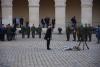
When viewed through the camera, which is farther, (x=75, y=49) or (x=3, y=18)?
(x=3, y=18)

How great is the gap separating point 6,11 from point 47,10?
8.13 metres

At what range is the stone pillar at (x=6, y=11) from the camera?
171 ft

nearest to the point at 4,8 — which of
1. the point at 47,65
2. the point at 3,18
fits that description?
the point at 3,18

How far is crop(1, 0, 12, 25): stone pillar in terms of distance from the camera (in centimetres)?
5200

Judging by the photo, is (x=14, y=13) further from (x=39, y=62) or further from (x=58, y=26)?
(x=39, y=62)

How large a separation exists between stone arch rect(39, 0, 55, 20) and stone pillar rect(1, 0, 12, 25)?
7270 mm

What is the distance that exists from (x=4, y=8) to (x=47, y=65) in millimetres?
31493

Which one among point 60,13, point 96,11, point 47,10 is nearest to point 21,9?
point 47,10

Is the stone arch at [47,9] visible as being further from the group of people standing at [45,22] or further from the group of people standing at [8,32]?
the group of people standing at [8,32]

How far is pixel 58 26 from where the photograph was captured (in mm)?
52594

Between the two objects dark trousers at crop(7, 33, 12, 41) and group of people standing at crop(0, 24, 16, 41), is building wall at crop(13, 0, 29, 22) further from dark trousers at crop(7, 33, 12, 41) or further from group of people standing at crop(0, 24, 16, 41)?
dark trousers at crop(7, 33, 12, 41)

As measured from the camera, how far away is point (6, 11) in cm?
5203

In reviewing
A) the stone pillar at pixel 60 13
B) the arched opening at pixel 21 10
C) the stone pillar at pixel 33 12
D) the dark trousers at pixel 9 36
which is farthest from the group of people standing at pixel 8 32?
the arched opening at pixel 21 10

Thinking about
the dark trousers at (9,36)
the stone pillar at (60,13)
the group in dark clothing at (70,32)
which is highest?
the stone pillar at (60,13)
